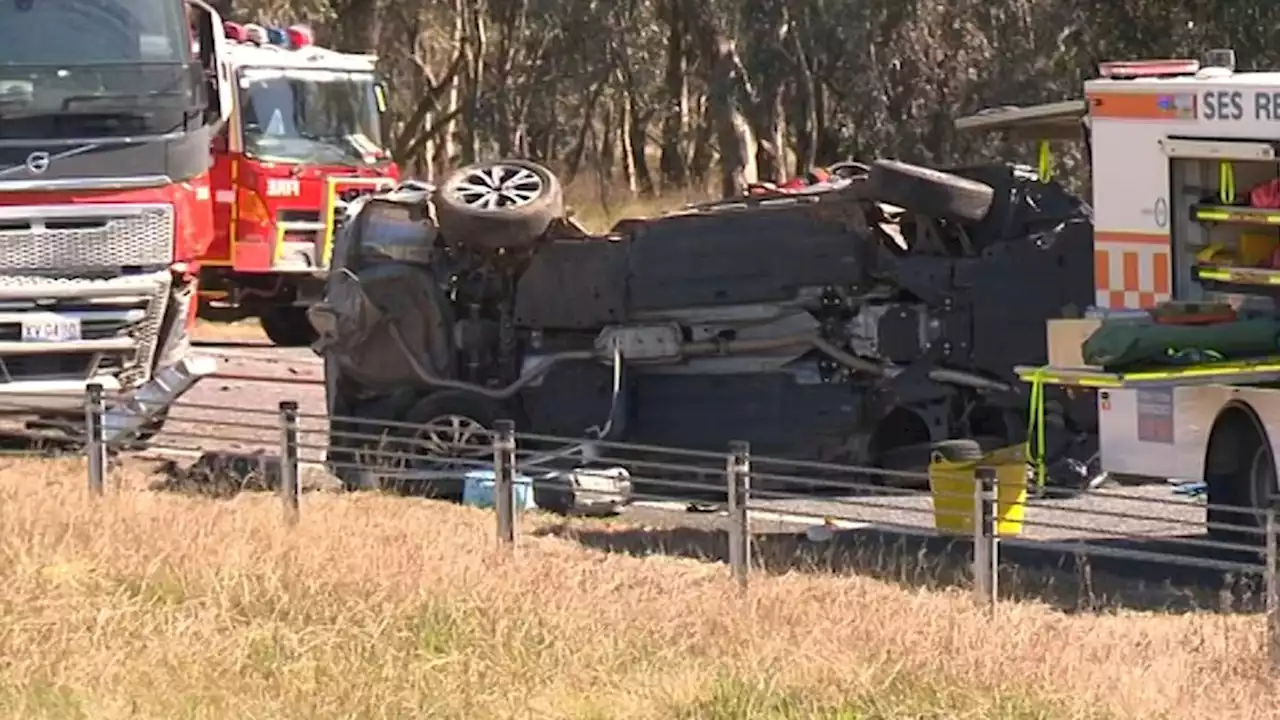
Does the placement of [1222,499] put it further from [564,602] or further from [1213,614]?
[564,602]

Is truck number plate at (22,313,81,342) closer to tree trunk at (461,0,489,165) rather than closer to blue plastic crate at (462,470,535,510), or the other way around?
blue plastic crate at (462,470,535,510)

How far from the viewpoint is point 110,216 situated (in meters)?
17.1

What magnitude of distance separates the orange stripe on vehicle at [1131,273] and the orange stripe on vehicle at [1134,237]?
9 cm

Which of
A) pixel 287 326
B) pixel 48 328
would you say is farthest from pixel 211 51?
pixel 287 326

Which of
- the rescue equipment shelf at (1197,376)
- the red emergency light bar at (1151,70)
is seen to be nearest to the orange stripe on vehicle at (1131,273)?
the red emergency light bar at (1151,70)

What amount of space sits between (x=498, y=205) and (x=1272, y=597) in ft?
25.1

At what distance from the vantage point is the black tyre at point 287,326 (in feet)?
91.6

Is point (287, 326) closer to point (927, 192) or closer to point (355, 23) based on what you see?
point (927, 192)

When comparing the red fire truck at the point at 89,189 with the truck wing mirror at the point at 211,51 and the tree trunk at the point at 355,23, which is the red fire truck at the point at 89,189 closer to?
the truck wing mirror at the point at 211,51

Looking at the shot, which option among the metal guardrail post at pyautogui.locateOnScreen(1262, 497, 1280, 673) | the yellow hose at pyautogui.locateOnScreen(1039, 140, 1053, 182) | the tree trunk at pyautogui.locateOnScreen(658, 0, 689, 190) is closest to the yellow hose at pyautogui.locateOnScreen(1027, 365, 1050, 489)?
the yellow hose at pyautogui.locateOnScreen(1039, 140, 1053, 182)

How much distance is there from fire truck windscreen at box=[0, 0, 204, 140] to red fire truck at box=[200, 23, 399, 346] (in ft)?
25.8

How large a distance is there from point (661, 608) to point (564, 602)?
1.36ft

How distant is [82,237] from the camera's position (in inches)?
672

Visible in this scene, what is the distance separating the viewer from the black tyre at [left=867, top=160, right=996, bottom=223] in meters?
15.6
